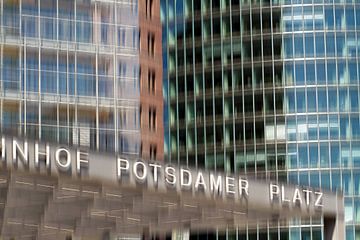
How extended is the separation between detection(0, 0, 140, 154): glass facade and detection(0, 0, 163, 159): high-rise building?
67 mm

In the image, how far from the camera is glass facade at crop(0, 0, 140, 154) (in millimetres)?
103500

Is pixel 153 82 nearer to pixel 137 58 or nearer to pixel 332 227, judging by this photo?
pixel 137 58

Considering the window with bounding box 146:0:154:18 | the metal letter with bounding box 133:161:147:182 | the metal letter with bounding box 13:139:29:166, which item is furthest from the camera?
the window with bounding box 146:0:154:18

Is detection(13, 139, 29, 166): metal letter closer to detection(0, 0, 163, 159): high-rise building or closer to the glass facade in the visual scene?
detection(0, 0, 163, 159): high-rise building

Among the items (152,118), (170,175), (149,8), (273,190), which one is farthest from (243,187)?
(149,8)

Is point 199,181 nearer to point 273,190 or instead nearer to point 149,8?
point 273,190

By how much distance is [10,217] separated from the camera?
2212 inches

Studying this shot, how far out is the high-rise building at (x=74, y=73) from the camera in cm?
10350

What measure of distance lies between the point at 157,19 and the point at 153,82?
5580 millimetres

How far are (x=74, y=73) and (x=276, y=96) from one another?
104 feet

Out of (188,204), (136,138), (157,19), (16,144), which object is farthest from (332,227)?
(157,19)

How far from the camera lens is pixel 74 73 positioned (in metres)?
106

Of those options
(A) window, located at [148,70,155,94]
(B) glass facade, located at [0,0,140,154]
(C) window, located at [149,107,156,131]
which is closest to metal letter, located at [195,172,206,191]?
(B) glass facade, located at [0,0,140,154]

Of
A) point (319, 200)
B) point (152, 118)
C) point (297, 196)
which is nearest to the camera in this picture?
point (297, 196)
